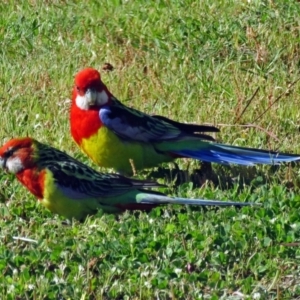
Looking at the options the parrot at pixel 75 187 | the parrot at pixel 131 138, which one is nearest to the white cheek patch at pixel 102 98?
the parrot at pixel 131 138

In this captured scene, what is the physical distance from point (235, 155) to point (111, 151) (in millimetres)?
721

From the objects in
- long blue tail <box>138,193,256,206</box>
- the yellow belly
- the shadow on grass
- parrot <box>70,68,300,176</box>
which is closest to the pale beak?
parrot <box>70,68,300,176</box>

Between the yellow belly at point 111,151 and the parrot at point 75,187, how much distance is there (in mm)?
375

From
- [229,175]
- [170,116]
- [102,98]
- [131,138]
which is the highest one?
[102,98]

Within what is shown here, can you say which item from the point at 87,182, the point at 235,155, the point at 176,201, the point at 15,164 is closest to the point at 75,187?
the point at 87,182

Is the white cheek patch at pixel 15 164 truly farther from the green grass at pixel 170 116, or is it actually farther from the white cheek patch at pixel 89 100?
the white cheek patch at pixel 89 100

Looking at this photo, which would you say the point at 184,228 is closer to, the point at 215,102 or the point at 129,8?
the point at 215,102

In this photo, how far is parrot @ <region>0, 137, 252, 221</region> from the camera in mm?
5492

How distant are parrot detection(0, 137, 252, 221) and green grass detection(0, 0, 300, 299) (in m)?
0.08

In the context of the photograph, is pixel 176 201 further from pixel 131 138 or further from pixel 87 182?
pixel 131 138

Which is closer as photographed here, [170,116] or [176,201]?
[176,201]

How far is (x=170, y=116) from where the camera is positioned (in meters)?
7.01

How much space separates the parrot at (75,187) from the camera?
5492 millimetres

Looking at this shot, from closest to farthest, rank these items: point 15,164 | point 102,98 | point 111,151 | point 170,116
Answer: point 15,164 → point 111,151 → point 102,98 → point 170,116
